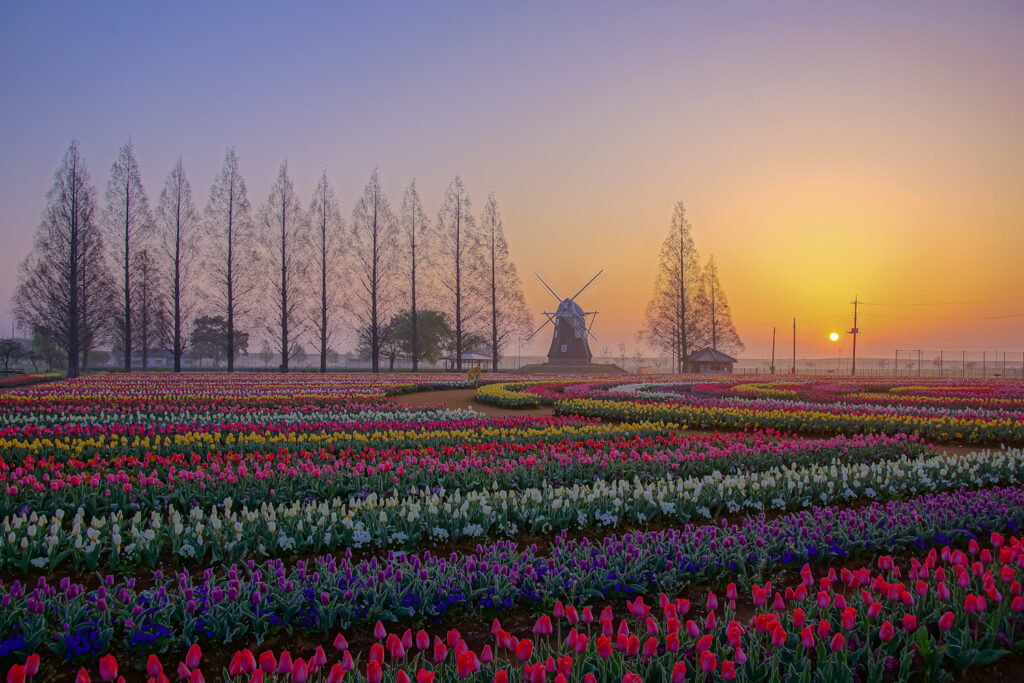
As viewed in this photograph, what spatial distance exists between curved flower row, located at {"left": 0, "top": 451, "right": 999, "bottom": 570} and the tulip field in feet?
0.08

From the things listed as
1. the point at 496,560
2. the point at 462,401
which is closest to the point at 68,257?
the point at 462,401

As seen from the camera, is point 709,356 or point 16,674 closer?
point 16,674

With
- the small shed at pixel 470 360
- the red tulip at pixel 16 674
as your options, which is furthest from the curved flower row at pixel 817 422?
the small shed at pixel 470 360

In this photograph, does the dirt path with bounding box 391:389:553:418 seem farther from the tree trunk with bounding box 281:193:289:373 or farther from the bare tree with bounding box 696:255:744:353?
the bare tree with bounding box 696:255:744:353

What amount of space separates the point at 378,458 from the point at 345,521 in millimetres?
3153

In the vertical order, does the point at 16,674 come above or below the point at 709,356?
below

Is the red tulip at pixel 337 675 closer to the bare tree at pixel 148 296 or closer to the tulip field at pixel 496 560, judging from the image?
the tulip field at pixel 496 560

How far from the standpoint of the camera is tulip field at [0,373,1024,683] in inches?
110

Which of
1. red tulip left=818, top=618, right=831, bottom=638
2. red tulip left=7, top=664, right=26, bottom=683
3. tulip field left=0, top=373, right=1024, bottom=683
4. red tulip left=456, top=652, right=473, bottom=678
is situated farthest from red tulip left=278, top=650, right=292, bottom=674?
red tulip left=818, top=618, right=831, bottom=638

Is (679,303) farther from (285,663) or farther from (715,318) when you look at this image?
(285,663)

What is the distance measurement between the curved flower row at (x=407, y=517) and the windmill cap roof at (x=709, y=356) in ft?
146

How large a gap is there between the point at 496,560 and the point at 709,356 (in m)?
49.3

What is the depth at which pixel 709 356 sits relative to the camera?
166 feet

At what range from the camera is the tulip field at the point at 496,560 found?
9.14 ft
